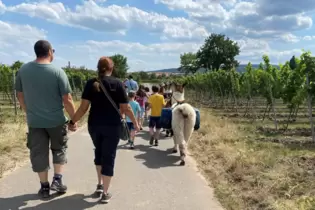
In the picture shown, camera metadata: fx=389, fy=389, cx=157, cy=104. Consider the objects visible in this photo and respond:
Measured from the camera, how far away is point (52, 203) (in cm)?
509

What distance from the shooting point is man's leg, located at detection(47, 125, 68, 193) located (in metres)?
5.29

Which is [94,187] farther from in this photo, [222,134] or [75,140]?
[222,134]

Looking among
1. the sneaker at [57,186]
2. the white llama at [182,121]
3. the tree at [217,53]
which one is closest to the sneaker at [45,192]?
the sneaker at [57,186]

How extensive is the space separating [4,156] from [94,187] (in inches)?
117

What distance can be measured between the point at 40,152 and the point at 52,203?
2.31 feet

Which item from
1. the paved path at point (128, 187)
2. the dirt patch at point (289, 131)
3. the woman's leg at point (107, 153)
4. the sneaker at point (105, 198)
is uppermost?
the woman's leg at point (107, 153)

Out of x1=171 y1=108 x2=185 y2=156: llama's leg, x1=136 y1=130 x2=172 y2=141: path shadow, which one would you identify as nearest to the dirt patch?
x1=136 y1=130 x2=172 y2=141: path shadow

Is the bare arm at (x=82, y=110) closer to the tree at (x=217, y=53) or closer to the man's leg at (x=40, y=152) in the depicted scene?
the man's leg at (x=40, y=152)

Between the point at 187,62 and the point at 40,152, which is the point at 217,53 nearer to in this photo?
the point at 187,62

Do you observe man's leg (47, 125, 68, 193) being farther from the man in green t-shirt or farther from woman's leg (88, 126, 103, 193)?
woman's leg (88, 126, 103, 193)

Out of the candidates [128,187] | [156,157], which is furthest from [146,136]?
[128,187]

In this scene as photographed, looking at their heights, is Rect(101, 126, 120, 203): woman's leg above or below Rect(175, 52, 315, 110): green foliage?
below

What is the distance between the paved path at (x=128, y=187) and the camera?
201 inches

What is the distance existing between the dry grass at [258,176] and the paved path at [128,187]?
333 mm
